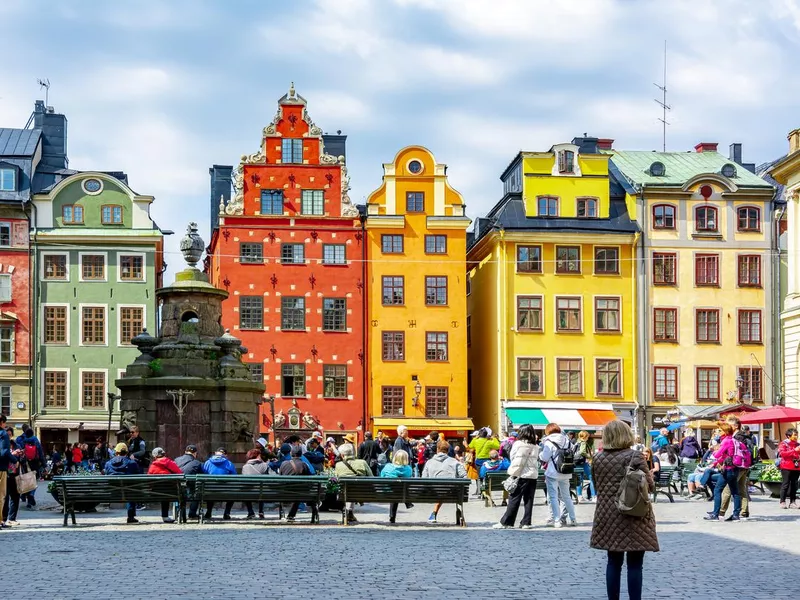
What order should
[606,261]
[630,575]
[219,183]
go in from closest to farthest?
[630,575] < [606,261] < [219,183]

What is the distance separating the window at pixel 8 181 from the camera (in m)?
56.5

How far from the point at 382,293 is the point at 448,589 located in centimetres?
4315

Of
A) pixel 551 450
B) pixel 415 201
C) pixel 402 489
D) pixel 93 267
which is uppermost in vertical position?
pixel 415 201

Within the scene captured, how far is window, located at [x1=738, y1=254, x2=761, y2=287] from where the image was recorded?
189 feet

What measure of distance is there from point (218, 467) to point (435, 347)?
33.9 meters

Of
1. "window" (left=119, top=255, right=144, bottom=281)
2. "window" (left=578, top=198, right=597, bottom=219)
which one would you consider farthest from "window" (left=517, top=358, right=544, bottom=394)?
"window" (left=119, top=255, right=144, bottom=281)

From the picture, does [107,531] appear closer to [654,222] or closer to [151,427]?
[151,427]

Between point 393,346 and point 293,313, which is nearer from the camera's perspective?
point 293,313

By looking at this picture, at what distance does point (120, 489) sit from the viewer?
2111 centimetres

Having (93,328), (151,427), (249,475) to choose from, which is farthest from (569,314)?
(249,475)

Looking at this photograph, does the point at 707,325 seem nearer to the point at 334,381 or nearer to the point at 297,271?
the point at 334,381

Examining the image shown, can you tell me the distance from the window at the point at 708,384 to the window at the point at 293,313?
16.4 m

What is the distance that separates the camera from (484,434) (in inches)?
1222

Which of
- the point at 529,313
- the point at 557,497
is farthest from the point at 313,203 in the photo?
the point at 557,497
